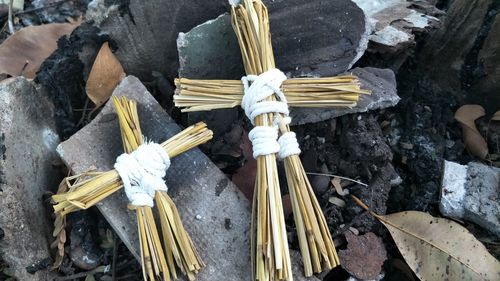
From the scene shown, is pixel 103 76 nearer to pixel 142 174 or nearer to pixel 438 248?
pixel 142 174

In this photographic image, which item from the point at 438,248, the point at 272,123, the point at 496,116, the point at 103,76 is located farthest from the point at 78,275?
the point at 496,116

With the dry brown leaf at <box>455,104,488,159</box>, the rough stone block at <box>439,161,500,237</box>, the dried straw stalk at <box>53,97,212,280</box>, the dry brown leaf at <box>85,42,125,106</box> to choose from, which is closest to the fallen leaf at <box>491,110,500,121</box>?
the dry brown leaf at <box>455,104,488,159</box>

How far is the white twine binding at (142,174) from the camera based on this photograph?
1.43 metres

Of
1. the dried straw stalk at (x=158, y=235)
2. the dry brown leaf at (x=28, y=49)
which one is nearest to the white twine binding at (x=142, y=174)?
the dried straw stalk at (x=158, y=235)

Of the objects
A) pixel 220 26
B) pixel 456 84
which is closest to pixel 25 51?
pixel 220 26

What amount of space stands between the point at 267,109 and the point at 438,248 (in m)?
0.64

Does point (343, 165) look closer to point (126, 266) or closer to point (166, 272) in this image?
point (166, 272)

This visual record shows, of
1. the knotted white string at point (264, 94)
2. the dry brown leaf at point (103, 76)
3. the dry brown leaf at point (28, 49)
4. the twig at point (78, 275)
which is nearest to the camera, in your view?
the knotted white string at point (264, 94)

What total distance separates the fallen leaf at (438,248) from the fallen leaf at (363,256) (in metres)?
0.08

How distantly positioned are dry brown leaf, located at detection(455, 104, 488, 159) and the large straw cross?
0.56 m

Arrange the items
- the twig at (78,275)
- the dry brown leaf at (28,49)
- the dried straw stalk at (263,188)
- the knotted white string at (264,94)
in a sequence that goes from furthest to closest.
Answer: the dry brown leaf at (28,49), the twig at (78,275), the knotted white string at (264,94), the dried straw stalk at (263,188)

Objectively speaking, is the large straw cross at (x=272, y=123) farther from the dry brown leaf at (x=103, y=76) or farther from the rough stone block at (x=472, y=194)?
the rough stone block at (x=472, y=194)

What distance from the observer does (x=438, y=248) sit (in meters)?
1.56

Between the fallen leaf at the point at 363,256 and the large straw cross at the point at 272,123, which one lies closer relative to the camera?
the large straw cross at the point at 272,123
